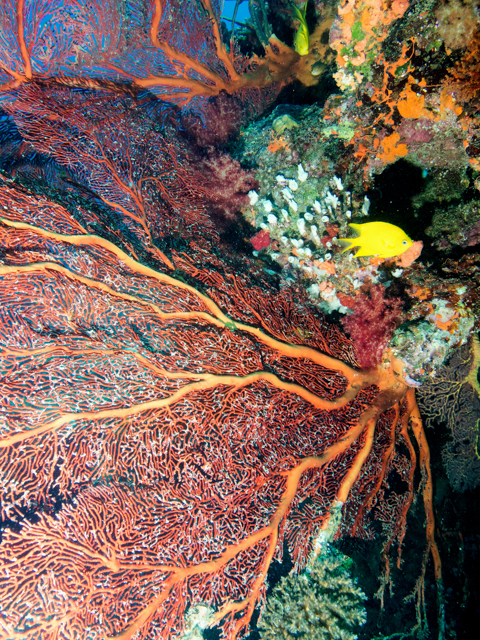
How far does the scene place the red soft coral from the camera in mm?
3113

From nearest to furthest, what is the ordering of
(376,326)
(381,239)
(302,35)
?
1. (381,239)
2. (376,326)
3. (302,35)

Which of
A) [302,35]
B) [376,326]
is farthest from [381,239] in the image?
[302,35]

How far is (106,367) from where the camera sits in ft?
8.98

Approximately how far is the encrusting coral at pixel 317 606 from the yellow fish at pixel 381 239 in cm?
356

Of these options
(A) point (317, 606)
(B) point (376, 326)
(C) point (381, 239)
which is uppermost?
(C) point (381, 239)

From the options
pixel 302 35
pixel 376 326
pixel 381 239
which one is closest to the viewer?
pixel 381 239

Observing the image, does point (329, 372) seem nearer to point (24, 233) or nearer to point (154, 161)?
point (24, 233)

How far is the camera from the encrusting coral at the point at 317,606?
10.1 ft

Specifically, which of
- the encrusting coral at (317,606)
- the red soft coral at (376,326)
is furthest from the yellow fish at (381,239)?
the encrusting coral at (317,606)

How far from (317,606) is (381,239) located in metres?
3.93

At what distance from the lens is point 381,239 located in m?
2.25

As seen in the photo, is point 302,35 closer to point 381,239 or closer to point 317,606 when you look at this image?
point 381,239

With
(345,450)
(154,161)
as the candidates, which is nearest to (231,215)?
(154,161)

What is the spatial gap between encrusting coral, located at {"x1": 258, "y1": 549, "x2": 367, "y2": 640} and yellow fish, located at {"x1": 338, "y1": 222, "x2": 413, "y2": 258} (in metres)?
3.56
